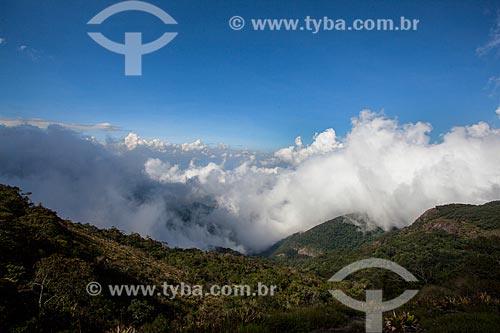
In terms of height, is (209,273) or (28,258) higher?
(28,258)

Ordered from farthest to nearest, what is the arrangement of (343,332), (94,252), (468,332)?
Result: (94,252), (343,332), (468,332)

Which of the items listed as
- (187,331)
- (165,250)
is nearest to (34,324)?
(187,331)

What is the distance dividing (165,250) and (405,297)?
80.9 meters

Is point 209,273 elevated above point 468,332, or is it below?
below

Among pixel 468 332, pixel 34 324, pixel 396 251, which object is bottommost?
pixel 396 251

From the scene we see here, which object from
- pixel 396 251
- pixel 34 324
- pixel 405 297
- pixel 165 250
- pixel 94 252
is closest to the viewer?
pixel 34 324

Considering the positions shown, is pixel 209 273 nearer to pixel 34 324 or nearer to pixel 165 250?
pixel 165 250

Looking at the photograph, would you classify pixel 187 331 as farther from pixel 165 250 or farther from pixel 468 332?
pixel 165 250

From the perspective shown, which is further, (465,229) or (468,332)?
(465,229)

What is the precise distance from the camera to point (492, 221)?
146m

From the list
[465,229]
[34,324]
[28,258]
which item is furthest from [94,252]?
[465,229]

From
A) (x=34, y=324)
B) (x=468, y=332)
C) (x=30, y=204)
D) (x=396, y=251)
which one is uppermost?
(x=30, y=204)

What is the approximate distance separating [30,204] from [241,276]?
45636 mm

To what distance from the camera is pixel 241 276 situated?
225ft
